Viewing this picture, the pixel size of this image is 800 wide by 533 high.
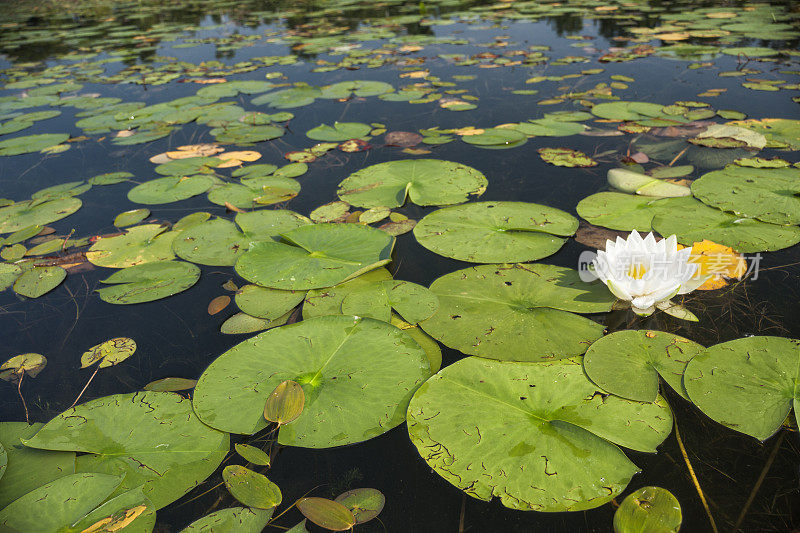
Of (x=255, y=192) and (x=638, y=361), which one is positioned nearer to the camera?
(x=638, y=361)

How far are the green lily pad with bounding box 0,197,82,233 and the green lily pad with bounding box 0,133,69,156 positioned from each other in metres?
1.21

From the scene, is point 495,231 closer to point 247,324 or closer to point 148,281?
point 247,324

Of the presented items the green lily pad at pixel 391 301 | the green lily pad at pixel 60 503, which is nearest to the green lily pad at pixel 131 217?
the green lily pad at pixel 391 301

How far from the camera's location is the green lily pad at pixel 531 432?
3.50 ft

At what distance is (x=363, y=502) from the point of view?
3.67 feet

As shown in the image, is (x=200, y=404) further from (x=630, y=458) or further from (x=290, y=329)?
(x=630, y=458)

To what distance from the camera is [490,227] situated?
6.96 feet

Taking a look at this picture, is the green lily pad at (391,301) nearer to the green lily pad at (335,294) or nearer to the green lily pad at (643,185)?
the green lily pad at (335,294)

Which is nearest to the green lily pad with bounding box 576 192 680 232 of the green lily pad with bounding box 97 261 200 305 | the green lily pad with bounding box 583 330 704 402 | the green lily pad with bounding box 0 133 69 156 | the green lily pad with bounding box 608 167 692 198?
the green lily pad with bounding box 608 167 692 198

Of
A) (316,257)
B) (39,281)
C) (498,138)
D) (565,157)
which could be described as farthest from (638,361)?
(39,281)

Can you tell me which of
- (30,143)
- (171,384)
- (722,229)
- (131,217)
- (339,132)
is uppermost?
(30,143)

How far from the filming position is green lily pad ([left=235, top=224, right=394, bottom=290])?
1.88 meters

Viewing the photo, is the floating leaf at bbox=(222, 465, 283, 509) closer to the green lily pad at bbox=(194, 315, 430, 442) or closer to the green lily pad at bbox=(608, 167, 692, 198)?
the green lily pad at bbox=(194, 315, 430, 442)

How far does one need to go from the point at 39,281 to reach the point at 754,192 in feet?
11.8
